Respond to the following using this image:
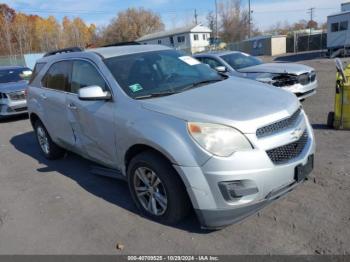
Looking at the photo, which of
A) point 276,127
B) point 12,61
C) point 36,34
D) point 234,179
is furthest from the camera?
point 36,34

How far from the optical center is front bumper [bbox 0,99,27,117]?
1077cm

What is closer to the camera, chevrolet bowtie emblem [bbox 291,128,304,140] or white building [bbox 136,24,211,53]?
chevrolet bowtie emblem [bbox 291,128,304,140]

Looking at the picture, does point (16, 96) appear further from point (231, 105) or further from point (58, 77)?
point (231, 105)

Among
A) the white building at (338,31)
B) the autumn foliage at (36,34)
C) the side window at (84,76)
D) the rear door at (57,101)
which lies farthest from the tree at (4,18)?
the side window at (84,76)

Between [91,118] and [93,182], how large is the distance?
3.96 feet

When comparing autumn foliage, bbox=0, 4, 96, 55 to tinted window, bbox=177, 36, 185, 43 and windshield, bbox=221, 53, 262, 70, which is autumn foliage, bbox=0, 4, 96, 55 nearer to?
tinted window, bbox=177, 36, 185, 43

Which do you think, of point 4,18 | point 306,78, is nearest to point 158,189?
point 306,78

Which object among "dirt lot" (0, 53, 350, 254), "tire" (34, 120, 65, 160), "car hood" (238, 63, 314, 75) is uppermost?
"car hood" (238, 63, 314, 75)

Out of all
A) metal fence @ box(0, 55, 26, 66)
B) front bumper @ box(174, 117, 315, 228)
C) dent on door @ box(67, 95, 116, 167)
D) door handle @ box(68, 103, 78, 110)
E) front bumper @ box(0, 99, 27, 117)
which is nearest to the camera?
front bumper @ box(174, 117, 315, 228)

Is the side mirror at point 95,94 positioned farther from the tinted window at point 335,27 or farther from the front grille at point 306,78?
the tinted window at point 335,27

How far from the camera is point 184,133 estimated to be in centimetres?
325

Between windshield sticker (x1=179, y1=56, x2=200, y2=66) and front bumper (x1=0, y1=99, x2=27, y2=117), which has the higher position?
windshield sticker (x1=179, y1=56, x2=200, y2=66)

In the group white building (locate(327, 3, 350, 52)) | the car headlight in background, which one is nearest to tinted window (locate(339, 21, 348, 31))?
white building (locate(327, 3, 350, 52))

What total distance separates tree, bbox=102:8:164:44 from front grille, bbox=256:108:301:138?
79309 mm
